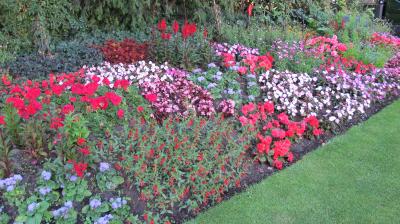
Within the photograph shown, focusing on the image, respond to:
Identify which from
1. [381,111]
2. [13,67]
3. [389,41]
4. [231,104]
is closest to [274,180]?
[231,104]

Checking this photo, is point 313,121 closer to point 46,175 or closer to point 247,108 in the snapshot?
point 247,108

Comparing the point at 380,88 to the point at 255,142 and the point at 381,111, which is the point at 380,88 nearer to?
the point at 381,111

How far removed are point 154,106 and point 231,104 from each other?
0.88 meters

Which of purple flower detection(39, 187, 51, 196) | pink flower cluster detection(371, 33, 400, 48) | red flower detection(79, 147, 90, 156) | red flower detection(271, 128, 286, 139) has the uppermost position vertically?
red flower detection(79, 147, 90, 156)

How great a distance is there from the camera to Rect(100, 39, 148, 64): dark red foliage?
6035 millimetres

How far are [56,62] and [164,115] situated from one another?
216 centimetres

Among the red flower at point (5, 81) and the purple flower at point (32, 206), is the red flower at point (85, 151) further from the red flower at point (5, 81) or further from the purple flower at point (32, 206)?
the red flower at point (5, 81)

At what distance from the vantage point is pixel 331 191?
4156 millimetres

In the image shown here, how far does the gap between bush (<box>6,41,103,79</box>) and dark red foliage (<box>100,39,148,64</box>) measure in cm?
14

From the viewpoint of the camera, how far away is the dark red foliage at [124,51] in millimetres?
6035

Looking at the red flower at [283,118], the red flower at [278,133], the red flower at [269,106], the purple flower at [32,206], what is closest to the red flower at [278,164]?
the red flower at [278,133]

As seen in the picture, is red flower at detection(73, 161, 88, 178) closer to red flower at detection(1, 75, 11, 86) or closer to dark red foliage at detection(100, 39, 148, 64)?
red flower at detection(1, 75, 11, 86)

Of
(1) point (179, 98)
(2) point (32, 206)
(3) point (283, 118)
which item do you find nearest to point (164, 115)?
(1) point (179, 98)

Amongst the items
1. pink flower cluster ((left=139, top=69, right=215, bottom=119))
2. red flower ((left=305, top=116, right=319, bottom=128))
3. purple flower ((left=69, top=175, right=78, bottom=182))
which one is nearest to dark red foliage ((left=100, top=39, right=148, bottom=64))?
pink flower cluster ((left=139, top=69, right=215, bottom=119))
